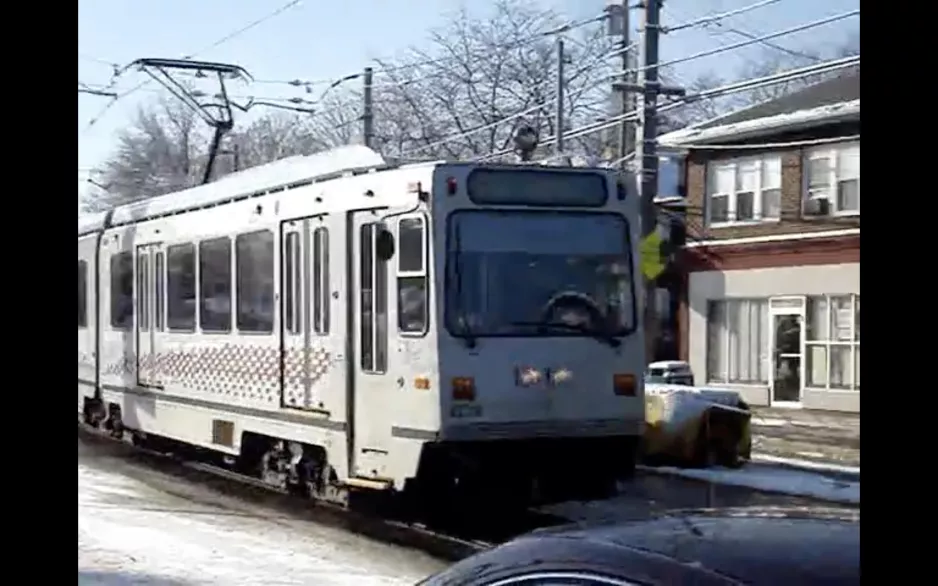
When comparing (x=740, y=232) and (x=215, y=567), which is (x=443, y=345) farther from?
(x=740, y=232)

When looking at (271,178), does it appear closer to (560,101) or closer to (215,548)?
(215,548)

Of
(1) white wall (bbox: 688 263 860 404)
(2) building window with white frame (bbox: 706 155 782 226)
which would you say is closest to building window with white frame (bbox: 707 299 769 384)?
(1) white wall (bbox: 688 263 860 404)

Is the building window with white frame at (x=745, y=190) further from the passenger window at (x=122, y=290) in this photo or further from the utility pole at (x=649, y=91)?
the passenger window at (x=122, y=290)

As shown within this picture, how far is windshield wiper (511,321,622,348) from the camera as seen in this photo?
12359 millimetres

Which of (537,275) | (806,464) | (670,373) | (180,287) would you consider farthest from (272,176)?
(670,373)

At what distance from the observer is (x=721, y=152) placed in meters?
34.3

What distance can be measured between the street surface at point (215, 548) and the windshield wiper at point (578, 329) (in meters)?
2.23

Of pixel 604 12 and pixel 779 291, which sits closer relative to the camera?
pixel 604 12

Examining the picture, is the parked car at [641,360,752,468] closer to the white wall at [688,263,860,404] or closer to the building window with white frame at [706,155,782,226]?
the white wall at [688,263,860,404]

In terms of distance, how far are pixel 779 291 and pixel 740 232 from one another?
1862mm

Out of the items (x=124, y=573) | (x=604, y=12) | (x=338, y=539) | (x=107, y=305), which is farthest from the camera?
(x=604, y=12)

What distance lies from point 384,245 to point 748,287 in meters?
23.3

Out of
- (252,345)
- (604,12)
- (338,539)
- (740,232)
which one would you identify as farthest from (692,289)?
(338,539)

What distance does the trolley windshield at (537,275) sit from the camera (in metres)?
12.2
